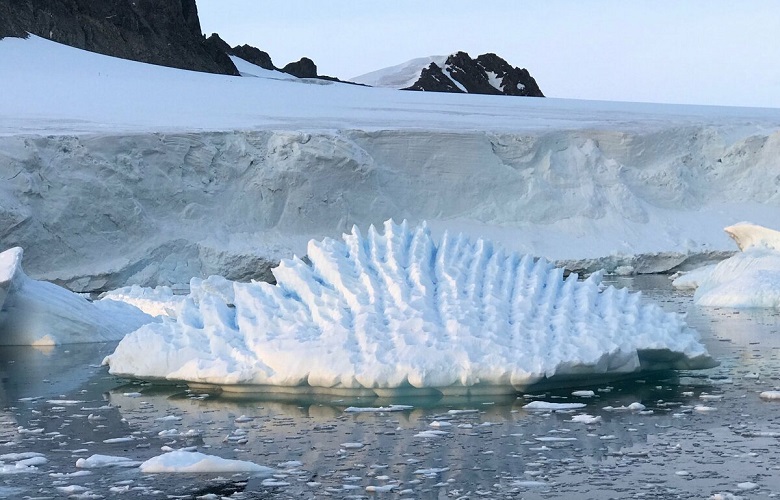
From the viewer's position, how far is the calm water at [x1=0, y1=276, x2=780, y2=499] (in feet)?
11.2

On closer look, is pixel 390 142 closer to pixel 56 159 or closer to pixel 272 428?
pixel 56 159

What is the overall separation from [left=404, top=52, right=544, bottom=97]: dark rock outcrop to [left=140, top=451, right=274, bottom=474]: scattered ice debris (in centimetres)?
3245

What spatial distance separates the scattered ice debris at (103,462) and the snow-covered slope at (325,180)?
8.86m

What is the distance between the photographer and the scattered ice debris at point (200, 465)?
3.66 meters

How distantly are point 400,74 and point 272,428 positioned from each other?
114 ft

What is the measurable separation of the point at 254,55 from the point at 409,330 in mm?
32632

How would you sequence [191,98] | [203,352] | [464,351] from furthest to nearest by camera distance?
[191,98] → [203,352] → [464,351]

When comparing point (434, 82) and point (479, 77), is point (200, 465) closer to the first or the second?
point (434, 82)

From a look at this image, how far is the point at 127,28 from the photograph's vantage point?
2945 centimetres

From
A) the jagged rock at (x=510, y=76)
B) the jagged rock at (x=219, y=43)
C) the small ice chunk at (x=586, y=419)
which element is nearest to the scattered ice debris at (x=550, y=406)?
the small ice chunk at (x=586, y=419)

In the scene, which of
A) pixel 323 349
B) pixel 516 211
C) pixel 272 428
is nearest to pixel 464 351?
pixel 323 349

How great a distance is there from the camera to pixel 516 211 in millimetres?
15359

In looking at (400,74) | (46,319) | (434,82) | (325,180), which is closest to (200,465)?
(46,319)

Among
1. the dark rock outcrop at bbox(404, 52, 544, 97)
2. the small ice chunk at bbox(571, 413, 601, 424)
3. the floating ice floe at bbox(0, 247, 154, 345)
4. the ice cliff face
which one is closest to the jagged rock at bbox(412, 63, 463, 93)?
the dark rock outcrop at bbox(404, 52, 544, 97)
